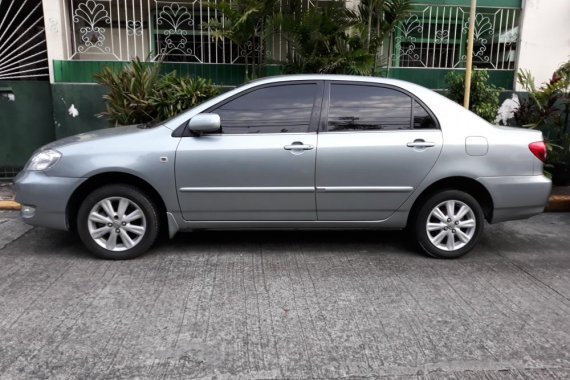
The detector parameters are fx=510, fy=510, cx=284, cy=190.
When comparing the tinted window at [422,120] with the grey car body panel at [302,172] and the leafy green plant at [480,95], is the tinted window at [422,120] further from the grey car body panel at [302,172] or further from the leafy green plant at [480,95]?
the leafy green plant at [480,95]

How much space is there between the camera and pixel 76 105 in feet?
26.2

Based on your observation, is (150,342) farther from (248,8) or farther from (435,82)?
(435,82)

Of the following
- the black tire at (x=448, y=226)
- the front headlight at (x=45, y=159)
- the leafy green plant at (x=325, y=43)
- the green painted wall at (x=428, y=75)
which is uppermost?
the leafy green plant at (x=325, y=43)

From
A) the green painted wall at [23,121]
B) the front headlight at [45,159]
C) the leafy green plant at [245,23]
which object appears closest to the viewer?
the front headlight at [45,159]

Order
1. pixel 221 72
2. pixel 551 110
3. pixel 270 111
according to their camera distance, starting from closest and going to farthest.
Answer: pixel 270 111
pixel 551 110
pixel 221 72

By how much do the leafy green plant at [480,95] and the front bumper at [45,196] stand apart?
5491 millimetres

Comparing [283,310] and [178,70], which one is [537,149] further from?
[178,70]

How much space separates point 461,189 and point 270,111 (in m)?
1.98

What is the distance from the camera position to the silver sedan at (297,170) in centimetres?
460

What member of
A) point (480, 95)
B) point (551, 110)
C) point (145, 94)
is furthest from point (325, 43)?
point (551, 110)

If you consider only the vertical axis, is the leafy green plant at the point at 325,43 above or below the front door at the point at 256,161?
above

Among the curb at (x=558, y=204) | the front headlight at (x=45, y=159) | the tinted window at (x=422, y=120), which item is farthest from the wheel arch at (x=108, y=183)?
the curb at (x=558, y=204)

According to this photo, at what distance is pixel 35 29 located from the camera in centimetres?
825

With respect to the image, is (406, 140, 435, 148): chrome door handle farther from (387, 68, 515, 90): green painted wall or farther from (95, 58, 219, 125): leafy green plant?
(387, 68, 515, 90): green painted wall
